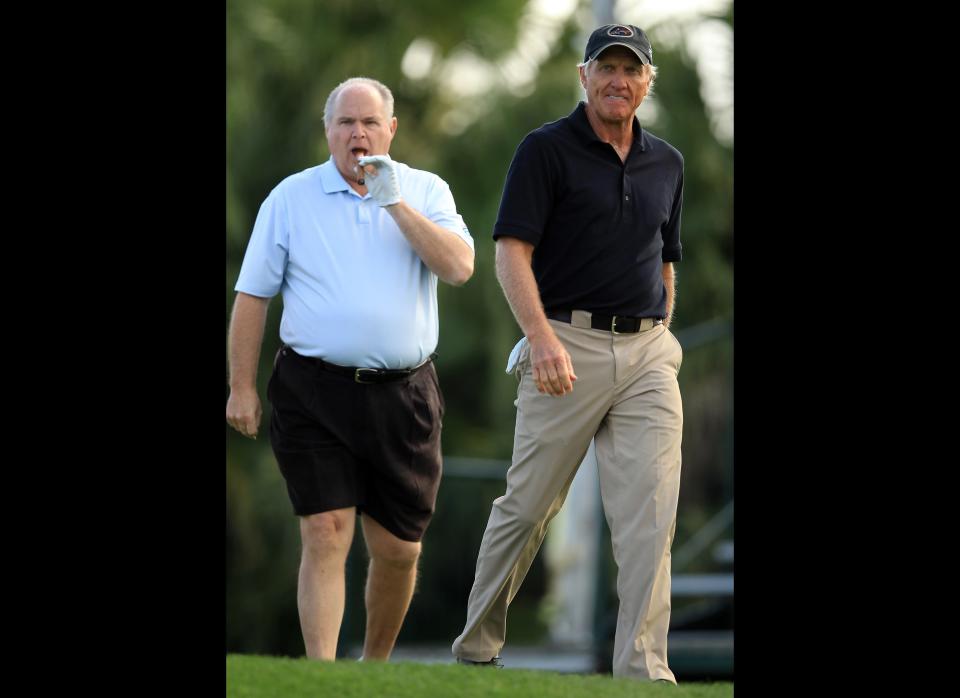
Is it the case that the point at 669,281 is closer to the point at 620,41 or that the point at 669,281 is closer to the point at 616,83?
the point at 616,83

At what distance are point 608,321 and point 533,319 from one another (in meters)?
0.37

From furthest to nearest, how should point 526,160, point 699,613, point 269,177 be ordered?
point 269,177, point 699,613, point 526,160

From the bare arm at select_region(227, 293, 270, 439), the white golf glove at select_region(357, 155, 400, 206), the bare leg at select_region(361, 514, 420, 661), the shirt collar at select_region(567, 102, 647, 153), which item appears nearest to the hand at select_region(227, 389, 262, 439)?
the bare arm at select_region(227, 293, 270, 439)

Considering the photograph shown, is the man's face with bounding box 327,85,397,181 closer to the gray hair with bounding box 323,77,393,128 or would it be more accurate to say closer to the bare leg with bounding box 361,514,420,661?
the gray hair with bounding box 323,77,393,128

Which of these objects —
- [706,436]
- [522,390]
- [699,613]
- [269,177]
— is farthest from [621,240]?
[269,177]

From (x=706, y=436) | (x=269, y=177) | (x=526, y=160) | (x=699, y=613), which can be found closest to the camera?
(x=526, y=160)

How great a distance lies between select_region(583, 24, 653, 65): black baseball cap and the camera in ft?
20.3

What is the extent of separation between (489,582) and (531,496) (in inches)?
14.5

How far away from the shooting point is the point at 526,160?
6254 mm

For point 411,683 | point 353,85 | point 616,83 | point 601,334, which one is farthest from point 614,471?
point 353,85

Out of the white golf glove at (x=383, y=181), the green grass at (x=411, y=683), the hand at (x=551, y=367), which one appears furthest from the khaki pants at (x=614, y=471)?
the white golf glove at (x=383, y=181)

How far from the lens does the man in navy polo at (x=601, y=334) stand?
6.20 meters

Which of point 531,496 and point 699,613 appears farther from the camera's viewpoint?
point 699,613

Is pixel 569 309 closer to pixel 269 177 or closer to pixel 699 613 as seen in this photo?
pixel 699 613
